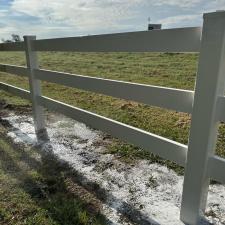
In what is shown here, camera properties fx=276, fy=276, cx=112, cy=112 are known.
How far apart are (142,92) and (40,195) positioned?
4.37 feet

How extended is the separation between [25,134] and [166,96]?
2.68 meters

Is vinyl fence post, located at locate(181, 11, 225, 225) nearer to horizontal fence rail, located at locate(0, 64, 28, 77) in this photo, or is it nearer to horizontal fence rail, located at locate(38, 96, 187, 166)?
horizontal fence rail, located at locate(38, 96, 187, 166)

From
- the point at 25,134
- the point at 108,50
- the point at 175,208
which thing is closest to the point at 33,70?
the point at 25,134

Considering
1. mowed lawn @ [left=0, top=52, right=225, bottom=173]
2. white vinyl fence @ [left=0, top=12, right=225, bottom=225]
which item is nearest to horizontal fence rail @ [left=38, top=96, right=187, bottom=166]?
white vinyl fence @ [left=0, top=12, right=225, bottom=225]

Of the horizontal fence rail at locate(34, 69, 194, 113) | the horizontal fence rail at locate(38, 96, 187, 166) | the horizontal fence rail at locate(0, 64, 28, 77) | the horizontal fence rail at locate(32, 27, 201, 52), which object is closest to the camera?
the horizontal fence rail at locate(32, 27, 201, 52)

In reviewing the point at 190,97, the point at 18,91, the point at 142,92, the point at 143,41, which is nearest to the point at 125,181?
the point at 142,92

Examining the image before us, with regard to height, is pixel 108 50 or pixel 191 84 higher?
pixel 108 50

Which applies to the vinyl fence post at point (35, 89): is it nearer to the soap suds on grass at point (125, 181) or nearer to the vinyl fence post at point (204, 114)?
the soap suds on grass at point (125, 181)

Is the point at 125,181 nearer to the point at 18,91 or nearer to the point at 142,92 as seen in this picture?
the point at 142,92

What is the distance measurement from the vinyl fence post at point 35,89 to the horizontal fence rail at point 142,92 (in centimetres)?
99

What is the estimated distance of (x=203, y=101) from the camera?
184 cm

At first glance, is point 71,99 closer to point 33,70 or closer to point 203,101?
point 33,70

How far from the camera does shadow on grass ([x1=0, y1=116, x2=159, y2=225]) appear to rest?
7.40ft

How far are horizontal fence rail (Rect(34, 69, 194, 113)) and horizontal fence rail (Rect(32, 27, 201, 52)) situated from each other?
0.30m
